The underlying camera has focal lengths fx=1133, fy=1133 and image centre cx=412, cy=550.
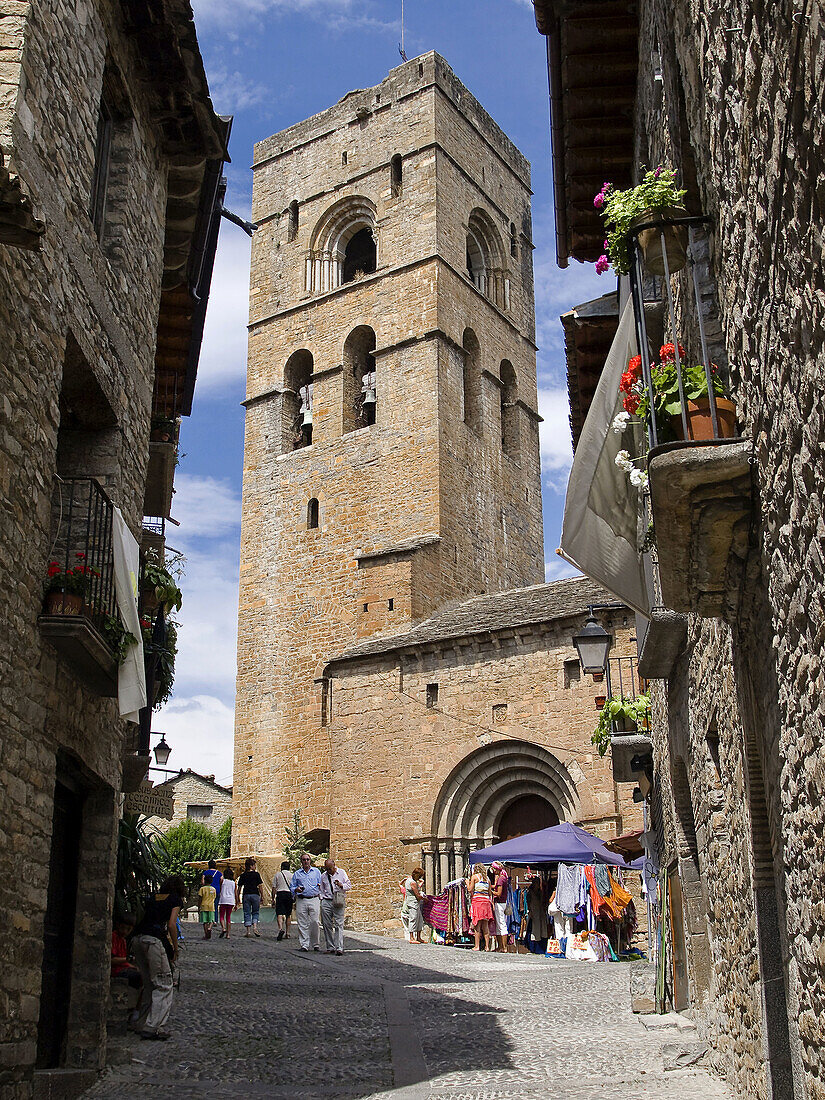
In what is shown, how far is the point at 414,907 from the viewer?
19.0 meters

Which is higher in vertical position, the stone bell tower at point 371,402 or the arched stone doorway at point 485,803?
the stone bell tower at point 371,402

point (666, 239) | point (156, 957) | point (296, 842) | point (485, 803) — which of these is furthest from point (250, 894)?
point (666, 239)

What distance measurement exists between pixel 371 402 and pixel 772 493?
27315 mm

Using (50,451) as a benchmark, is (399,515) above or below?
above

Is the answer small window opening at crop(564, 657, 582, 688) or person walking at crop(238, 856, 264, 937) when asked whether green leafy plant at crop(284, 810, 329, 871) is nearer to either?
person walking at crop(238, 856, 264, 937)

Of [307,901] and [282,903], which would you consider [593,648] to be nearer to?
[307,901]

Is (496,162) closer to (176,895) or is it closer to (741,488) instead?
(176,895)

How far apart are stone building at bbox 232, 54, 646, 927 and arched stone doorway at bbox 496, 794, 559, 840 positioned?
0.13ft

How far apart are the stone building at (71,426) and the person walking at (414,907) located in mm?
9487

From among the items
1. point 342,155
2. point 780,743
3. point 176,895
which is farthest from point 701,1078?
point 342,155

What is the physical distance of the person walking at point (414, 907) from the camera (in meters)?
18.8

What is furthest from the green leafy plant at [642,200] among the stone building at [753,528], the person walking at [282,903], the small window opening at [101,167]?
the person walking at [282,903]

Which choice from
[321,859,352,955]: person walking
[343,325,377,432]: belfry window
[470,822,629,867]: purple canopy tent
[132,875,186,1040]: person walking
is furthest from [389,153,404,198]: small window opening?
[132,875,186,1040]: person walking

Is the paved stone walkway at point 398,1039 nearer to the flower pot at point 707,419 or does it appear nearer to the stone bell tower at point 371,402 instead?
the flower pot at point 707,419
